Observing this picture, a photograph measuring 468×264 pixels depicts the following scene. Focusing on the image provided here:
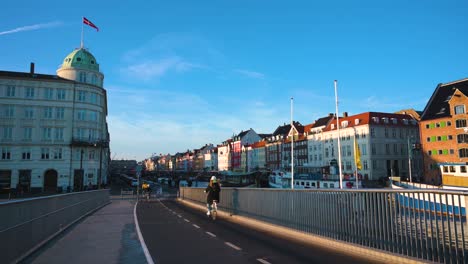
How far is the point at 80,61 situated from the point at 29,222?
61.5m

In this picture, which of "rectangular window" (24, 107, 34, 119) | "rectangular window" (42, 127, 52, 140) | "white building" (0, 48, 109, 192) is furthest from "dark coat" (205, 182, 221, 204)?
"rectangular window" (24, 107, 34, 119)

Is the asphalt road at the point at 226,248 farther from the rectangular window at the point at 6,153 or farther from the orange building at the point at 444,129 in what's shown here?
the orange building at the point at 444,129

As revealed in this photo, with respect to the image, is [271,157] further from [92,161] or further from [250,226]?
[250,226]

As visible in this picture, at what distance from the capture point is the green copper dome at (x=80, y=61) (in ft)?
210

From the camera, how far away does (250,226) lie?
15.9 metres

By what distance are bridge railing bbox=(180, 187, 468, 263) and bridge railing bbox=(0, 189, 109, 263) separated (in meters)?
8.27

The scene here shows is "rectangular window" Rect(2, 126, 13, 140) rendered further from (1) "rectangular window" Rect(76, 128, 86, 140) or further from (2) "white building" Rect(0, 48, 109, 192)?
(1) "rectangular window" Rect(76, 128, 86, 140)

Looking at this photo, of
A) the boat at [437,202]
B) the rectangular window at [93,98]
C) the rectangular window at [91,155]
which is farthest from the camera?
the rectangular window at [93,98]

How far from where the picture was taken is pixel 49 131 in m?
59.8

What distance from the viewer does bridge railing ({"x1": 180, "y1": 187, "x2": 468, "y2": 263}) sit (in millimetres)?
6719

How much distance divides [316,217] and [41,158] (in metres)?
57.9

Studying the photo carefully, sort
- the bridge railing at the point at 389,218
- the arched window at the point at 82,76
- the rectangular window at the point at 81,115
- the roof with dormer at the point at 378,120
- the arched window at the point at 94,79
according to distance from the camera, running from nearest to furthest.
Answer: the bridge railing at the point at 389,218
the rectangular window at the point at 81,115
the arched window at the point at 82,76
the arched window at the point at 94,79
the roof with dormer at the point at 378,120

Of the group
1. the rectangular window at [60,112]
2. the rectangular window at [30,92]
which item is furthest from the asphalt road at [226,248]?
the rectangular window at [30,92]

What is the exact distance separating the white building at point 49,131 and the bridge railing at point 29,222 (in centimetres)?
4491
